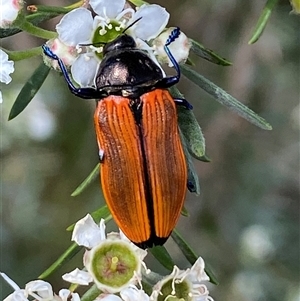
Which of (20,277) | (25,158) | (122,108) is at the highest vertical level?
(122,108)

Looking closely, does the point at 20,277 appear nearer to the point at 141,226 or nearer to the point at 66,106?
the point at 66,106

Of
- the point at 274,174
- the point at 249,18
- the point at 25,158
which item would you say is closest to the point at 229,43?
the point at 249,18

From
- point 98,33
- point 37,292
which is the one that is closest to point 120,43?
point 98,33

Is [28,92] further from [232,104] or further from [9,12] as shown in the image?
[232,104]

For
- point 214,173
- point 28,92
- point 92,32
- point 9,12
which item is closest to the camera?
point 9,12

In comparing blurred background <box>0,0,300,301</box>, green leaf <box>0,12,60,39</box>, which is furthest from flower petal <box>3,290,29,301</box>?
blurred background <box>0,0,300,301</box>

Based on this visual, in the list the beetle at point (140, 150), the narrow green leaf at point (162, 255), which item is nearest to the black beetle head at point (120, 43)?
the beetle at point (140, 150)

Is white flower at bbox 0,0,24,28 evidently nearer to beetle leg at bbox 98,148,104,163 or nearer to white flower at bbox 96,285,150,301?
beetle leg at bbox 98,148,104,163
